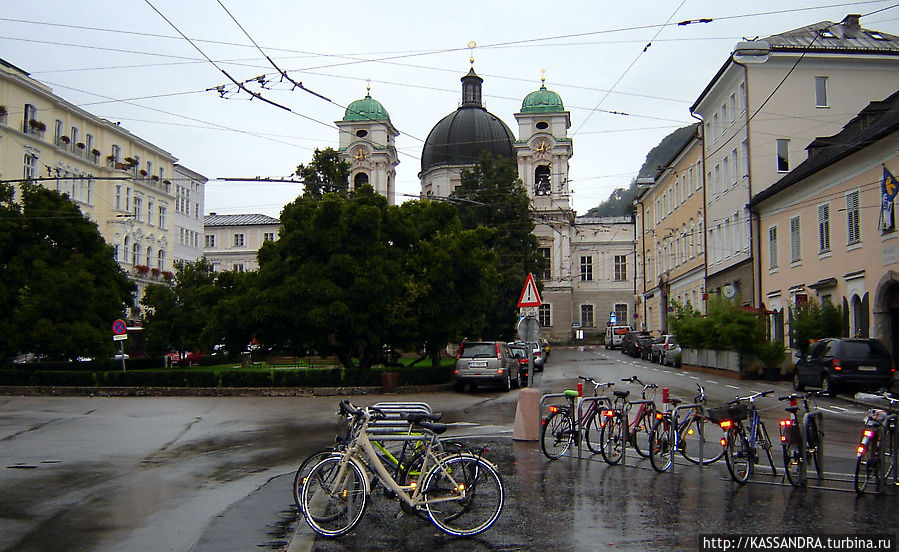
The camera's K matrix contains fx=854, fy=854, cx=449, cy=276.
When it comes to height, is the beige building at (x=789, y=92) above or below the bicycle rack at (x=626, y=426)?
above

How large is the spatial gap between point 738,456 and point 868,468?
57.1 inches

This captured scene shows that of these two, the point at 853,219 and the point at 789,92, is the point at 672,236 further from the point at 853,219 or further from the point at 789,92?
the point at 853,219

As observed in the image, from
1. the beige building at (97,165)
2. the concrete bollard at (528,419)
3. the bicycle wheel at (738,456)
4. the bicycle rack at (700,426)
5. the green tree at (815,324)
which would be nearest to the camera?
the bicycle wheel at (738,456)

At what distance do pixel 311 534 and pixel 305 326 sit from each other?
70.5 feet

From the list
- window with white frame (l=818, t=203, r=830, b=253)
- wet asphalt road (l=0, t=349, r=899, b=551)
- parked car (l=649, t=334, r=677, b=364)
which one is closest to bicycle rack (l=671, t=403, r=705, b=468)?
wet asphalt road (l=0, t=349, r=899, b=551)

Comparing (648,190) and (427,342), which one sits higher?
(648,190)

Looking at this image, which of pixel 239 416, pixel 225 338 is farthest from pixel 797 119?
pixel 239 416

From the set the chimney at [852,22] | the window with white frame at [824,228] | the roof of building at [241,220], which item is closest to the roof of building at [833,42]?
the chimney at [852,22]

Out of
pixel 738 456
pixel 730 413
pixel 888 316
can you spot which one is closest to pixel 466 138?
pixel 888 316

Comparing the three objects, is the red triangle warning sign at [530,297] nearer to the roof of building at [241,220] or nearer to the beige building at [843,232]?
the beige building at [843,232]

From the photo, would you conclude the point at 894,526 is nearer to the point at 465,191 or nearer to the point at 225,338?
the point at 225,338

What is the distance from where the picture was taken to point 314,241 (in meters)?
29.0

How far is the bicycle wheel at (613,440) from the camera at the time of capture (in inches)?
472

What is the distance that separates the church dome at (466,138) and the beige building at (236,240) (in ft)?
76.4
